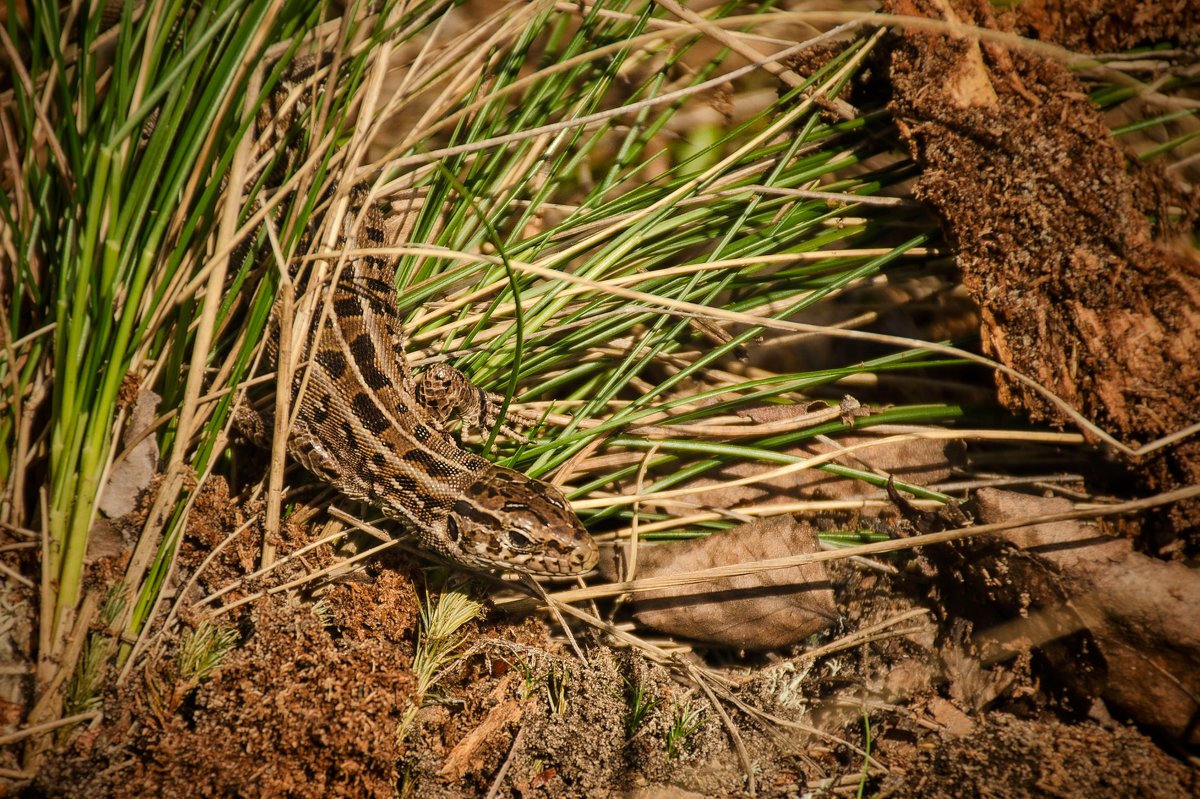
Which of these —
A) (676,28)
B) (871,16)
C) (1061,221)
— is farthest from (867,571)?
(676,28)

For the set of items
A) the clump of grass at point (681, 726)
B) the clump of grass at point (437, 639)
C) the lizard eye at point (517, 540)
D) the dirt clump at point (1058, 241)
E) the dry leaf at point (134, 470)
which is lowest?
the clump of grass at point (681, 726)

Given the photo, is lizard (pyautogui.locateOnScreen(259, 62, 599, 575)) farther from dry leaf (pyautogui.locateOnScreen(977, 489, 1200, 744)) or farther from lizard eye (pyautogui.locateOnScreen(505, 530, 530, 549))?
dry leaf (pyautogui.locateOnScreen(977, 489, 1200, 744))

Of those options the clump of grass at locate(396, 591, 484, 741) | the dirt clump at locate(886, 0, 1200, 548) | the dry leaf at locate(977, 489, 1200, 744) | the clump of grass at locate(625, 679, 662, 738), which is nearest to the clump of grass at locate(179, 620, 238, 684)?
the clump of grass at locate(396, 591, 484, 741)

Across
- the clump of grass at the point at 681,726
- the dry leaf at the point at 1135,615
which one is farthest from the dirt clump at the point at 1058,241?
the clump of grass at the point at 681,726

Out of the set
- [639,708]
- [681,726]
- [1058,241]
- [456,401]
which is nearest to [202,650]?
[456,401]

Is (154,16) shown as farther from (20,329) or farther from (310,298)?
(20,329)

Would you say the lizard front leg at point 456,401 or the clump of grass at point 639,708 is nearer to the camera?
the clump of grass at point 639,708

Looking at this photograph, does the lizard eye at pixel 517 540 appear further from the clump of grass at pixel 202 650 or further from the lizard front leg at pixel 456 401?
the clump of grass at pixel 202 650
